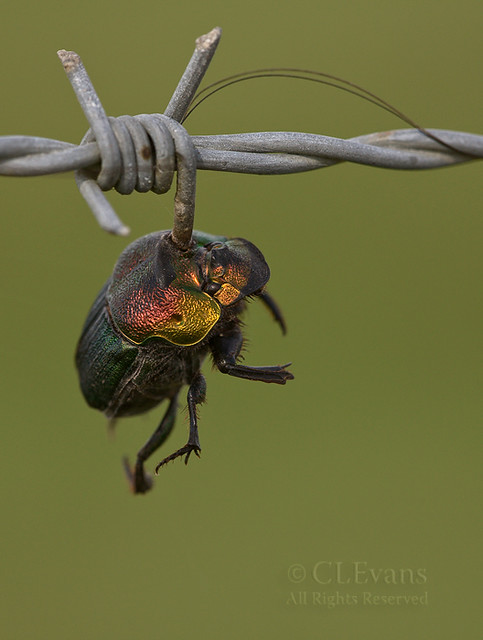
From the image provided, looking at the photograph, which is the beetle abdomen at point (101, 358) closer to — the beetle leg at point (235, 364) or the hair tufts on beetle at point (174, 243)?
the hair tufts on beetle at point (174, 243)

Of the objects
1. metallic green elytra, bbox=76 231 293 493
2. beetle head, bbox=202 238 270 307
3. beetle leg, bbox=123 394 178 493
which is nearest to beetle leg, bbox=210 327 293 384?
metallic green elytra, bbox=76 231 293 493

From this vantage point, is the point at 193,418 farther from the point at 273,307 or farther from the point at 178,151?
the point at 178,151

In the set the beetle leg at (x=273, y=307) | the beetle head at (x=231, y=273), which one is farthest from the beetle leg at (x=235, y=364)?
the beetle leg at (x=273, y=307)

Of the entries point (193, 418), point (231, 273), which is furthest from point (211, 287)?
point (193, 418)

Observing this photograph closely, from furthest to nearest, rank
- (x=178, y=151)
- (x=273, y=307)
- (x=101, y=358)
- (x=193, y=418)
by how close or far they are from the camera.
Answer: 1. (x=273, y=307)
2. (x=101, y=358)
3. (x=193, y=418)
4. (x=178, y=151)

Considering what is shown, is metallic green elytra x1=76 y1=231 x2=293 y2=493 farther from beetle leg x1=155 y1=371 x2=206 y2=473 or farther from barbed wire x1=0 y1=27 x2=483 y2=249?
barbed wire x1=0 y1=27 x2=483 y2=249

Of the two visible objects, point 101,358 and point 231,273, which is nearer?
point 231,273

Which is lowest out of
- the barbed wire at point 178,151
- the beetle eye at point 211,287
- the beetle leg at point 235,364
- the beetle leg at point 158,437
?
the beetle leg at point 158,437

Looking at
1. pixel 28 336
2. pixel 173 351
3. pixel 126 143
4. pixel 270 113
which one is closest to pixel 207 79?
pixel 270 113

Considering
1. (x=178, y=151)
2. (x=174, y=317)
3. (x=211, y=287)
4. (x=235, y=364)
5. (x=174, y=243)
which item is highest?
(x=178, y=151)
